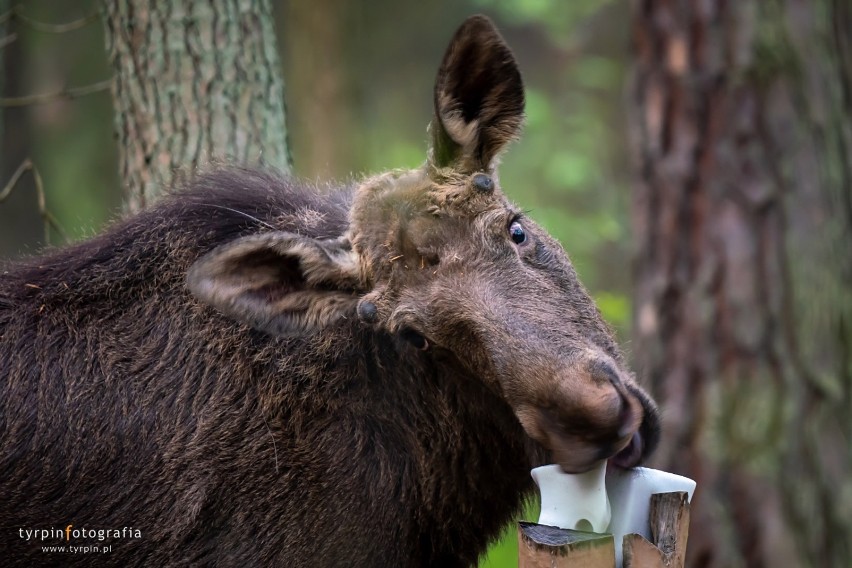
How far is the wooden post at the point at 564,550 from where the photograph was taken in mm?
2834

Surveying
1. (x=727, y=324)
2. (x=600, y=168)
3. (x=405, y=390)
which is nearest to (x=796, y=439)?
(x=727, y=324)

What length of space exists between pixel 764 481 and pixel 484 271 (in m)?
3.57

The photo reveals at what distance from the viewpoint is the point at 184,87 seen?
561cm

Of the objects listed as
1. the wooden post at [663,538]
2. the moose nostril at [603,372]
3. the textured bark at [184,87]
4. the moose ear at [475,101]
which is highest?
the textured bark at [184,87]

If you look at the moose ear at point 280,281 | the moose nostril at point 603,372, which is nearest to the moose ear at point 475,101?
the moose ear at point 280,281

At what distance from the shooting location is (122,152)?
582 cm

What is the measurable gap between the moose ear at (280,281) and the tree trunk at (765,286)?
3153mm

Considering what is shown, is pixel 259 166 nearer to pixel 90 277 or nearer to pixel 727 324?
pixel 90 277

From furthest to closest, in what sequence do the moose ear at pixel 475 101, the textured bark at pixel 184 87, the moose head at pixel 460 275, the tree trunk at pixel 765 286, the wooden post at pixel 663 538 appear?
the tree trunk at pixel 765 286 < the textured bark at pixel 184 87 < the moose ear at pixel 475 101 < the moose head at pixel 460 275 < the wooden post at pixel 663 538

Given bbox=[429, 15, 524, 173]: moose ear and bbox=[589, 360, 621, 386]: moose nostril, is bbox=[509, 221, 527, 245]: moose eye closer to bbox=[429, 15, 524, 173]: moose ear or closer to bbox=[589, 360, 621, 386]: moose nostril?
bbox=[429, 15, 524, 173]: moose ear

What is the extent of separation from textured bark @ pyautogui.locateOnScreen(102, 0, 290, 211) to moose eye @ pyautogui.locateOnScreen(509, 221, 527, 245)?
230 centimetres

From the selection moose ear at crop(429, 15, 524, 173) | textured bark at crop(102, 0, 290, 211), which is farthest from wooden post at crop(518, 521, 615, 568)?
textured bark at crop(102, 0, 290, 211)

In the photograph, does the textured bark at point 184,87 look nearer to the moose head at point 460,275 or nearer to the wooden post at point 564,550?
the moose head at point 460,275

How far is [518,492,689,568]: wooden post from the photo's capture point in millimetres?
2848
